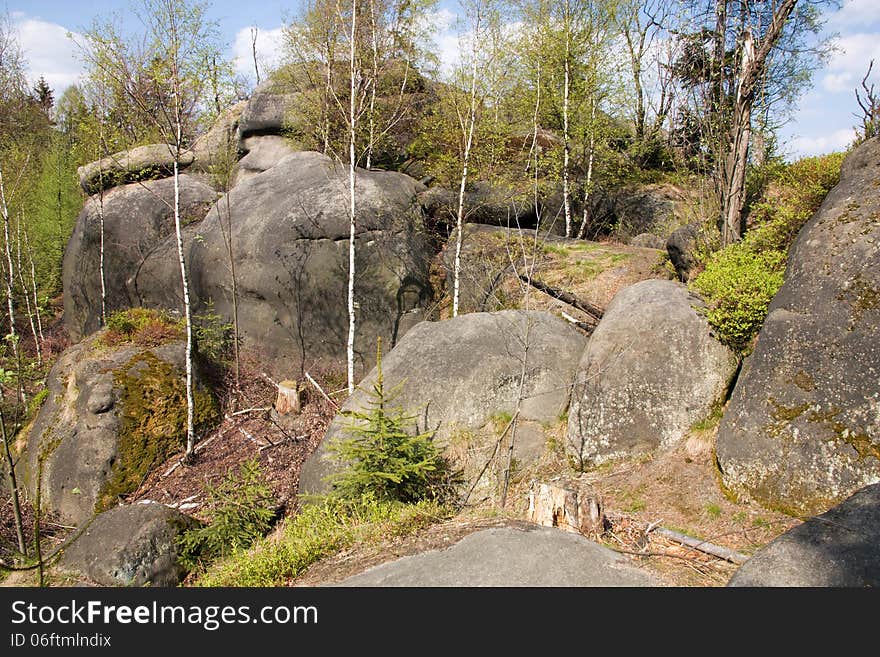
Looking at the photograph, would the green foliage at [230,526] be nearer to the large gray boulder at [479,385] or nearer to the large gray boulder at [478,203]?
the large gray boulder at [479,385]

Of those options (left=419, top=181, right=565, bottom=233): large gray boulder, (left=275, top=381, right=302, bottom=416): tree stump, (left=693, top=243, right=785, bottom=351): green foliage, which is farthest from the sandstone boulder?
(left=275, top=381, right=302, bottom=416): tree stump

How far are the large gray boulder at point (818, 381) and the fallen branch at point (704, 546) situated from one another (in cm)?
128

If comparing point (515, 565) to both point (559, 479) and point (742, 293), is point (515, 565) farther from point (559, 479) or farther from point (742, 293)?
point (742, 293)

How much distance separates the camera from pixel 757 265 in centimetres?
827

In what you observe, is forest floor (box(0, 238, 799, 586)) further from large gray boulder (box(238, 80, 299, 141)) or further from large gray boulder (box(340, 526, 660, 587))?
large gray boulder (box(238, 80, 299, 141))

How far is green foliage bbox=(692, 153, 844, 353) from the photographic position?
7.79 metres

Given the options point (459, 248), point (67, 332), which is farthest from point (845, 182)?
point (67, 332)

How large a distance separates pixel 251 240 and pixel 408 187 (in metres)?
4.38

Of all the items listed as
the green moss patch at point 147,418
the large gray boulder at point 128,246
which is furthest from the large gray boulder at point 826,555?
the large gray boulder at point 128,246

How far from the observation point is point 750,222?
36.2ft

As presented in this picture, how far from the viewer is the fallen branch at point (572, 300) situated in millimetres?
11539


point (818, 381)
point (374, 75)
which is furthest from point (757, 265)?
point (374, 75)

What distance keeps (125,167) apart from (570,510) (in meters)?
17.1

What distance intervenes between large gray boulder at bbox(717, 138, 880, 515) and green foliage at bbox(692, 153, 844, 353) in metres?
0.35
